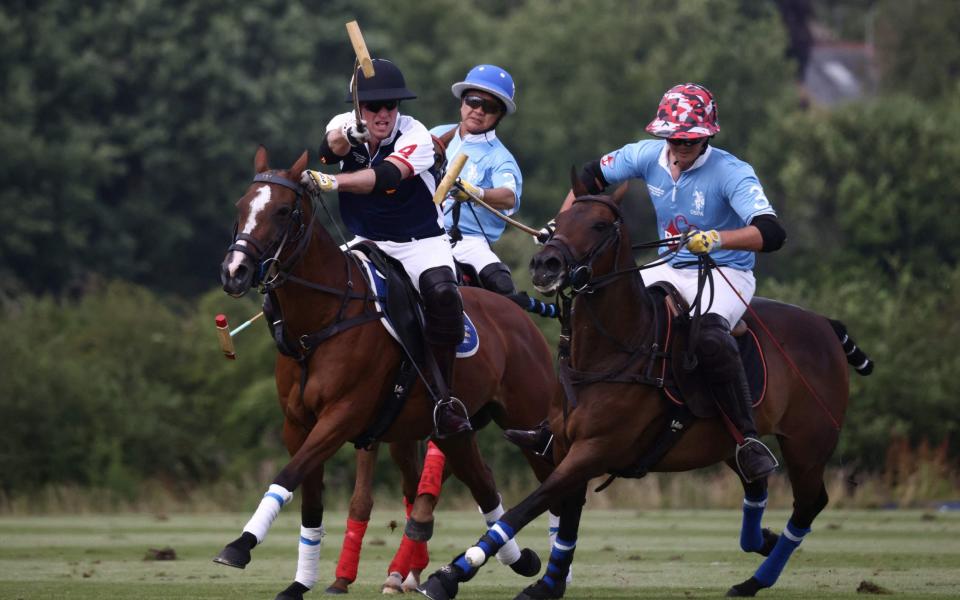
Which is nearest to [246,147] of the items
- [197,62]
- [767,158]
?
[197,62]

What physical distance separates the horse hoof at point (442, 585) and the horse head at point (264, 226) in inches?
66.1

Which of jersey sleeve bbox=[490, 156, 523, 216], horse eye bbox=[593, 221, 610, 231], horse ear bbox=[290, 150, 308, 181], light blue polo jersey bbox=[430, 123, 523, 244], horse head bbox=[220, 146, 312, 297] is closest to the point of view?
horse head bbox=[220, 146, 312, 297]

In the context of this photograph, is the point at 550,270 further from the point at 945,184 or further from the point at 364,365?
the point at 945,184

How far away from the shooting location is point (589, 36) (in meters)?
54.3

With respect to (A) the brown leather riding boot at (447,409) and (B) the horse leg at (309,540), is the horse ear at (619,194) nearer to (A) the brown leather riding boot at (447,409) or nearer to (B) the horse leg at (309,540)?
(A) the brown leather riding boot at (447,409)

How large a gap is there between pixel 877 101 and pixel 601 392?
34.9 m

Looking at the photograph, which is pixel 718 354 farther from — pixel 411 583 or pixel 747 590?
pixel 411 583

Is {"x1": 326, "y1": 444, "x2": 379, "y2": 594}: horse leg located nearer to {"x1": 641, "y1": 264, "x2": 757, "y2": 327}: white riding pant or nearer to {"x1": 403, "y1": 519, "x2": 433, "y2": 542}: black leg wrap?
{"x1": 403, "y1": 519, "x2": 433, "y2": 542}: black leg wrap

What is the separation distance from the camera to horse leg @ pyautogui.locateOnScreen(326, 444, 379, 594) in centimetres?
1084

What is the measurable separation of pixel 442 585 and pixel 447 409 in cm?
153

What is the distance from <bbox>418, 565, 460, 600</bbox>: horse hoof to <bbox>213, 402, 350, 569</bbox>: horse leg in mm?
832

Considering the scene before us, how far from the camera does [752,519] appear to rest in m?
10.8

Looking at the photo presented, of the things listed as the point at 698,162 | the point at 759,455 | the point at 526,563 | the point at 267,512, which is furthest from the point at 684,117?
the point at 267,512

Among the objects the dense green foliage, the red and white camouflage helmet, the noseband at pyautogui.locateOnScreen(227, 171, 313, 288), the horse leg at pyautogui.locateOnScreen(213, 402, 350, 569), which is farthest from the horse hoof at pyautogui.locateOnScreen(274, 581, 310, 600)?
the dense green foliage
